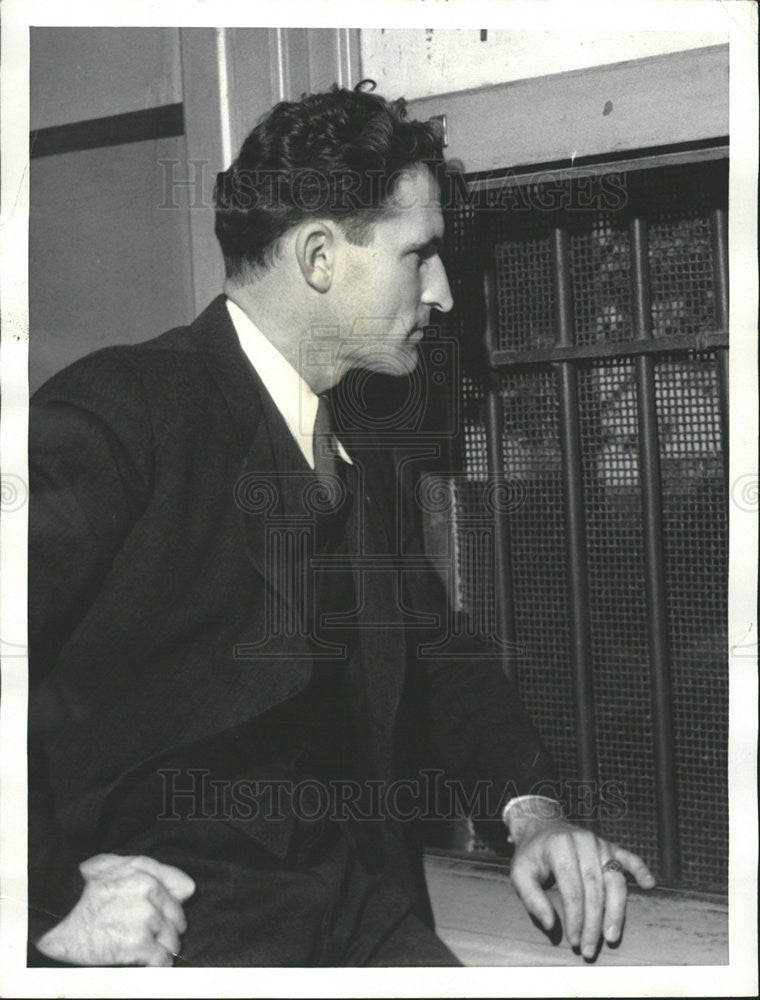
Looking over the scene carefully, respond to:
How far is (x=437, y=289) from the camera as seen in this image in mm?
1671

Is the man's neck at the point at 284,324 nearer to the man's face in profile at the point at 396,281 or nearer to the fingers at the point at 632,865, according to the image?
the man's face in profile at the point at 396,281

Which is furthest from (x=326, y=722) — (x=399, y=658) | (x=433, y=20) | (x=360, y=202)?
(x=433, y=20)

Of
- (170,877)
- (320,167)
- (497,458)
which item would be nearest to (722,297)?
(497,458)

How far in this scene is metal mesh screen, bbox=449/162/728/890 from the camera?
5.51 feet

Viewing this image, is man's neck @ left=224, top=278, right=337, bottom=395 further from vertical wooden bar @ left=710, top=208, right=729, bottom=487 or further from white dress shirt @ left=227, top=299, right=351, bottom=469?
vertical wooden bar @ left=710, top=208, right=729, bottom=487

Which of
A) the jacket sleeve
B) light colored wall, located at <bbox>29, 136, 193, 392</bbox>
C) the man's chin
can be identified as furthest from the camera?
light colored wall, located at <bbox>29, 136, 193, 392</bbox>

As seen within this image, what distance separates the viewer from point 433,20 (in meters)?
1.66

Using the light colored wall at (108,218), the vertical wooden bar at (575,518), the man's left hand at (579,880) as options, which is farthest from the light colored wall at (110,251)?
the man's left hand at (579,880)

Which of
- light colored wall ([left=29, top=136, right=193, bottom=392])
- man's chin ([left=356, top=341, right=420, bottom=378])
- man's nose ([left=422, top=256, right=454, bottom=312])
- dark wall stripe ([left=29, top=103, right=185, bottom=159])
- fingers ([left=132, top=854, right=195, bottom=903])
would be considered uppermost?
dark wall stripe ([left=29, top=103, right=185, bottom=159])

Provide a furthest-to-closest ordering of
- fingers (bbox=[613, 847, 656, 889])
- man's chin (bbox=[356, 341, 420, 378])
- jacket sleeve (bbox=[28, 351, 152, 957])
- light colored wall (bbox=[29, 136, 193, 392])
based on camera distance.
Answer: light colored wall (bbox=[29, 136, 193, 392]) < man's chin (bbox=[356, 341, 420, 378]) < fingers (bbox=[613, 847, 656, 889]) < jacket sleeve (bbox=[28, 351, 152, 957])

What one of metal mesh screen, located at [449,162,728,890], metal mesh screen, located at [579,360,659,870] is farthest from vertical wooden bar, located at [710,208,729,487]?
metal mesh screen, located at [579,360,659,870]

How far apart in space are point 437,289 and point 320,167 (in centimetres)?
25

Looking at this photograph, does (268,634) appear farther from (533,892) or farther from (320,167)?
(320,167)

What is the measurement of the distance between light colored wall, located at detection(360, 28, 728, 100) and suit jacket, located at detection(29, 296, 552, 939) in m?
0.52
